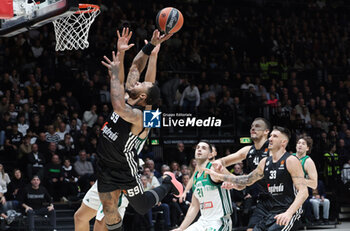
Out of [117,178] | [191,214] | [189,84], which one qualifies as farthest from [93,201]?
A: [189,84]

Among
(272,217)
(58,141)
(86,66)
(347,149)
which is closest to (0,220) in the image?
(58,141)

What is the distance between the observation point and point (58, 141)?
12867mm

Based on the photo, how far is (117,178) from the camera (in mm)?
5730

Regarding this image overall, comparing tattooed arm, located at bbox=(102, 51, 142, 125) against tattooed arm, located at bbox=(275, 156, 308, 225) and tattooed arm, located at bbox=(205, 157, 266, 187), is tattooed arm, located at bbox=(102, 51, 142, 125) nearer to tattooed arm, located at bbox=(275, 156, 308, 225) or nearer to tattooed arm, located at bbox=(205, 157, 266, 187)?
tattooed arm, located at bbox=(205, 157, 266, 187)

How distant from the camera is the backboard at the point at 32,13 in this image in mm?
6133

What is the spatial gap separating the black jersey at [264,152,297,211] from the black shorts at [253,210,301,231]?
0.12m

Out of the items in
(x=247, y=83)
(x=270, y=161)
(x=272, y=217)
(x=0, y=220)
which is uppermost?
(x=247, y=83)

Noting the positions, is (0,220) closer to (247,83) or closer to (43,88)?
(43,88)

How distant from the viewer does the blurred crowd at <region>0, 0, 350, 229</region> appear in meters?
12.6

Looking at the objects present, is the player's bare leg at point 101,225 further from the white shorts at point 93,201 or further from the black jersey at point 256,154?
the black jersey at point 256,154

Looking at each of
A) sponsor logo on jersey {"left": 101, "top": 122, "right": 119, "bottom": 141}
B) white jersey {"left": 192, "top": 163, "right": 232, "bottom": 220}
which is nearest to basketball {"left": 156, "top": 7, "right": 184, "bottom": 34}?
sponsor logo on jersey {"left": 101, "top": 122, "right": 119, "bottom": 141}

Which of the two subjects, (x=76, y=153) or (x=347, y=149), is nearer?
(x=76, y=153)

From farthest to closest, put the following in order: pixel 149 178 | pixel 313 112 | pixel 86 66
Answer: pixel 313 112 → pixel 86 66 → pixel 149 178

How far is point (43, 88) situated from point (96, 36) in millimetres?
2443
